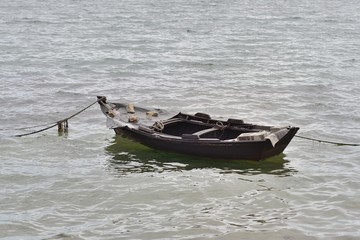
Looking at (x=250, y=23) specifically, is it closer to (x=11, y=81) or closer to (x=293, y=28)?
(x=293, y=28)

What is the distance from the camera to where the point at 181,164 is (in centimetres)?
1614

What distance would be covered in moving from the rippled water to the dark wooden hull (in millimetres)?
412

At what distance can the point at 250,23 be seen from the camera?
47938mm

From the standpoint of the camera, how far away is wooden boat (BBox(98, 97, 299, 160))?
15.3m

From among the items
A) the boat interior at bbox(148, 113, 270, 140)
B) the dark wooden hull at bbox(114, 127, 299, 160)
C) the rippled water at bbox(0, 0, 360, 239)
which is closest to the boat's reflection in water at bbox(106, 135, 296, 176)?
the rippled water at bbox(0, 0, 360, 239)

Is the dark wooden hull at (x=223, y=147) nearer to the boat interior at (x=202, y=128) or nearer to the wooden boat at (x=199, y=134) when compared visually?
the wooden boat at (x=199, y=134)

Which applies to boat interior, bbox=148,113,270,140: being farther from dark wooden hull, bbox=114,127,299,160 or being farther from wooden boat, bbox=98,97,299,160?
dark wooden hull, bbox=114,127,299,160

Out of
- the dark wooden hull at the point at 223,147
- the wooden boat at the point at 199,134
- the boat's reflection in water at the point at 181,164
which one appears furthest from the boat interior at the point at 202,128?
the boat's reflection in water at the point at 181,164

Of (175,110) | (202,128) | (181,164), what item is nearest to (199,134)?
(202,128)

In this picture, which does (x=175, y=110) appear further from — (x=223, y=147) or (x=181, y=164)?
(x=223, y=147)

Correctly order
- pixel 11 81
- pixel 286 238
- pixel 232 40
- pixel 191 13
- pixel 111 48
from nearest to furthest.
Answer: pixel 286 238, pixel 11 81, pixel 111 48, pixel 232 40, pixel 191 13

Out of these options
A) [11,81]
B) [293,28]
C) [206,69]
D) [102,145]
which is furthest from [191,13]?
[102,145]

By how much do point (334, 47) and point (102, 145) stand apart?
22466 millimetres

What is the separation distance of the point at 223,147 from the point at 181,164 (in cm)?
139
